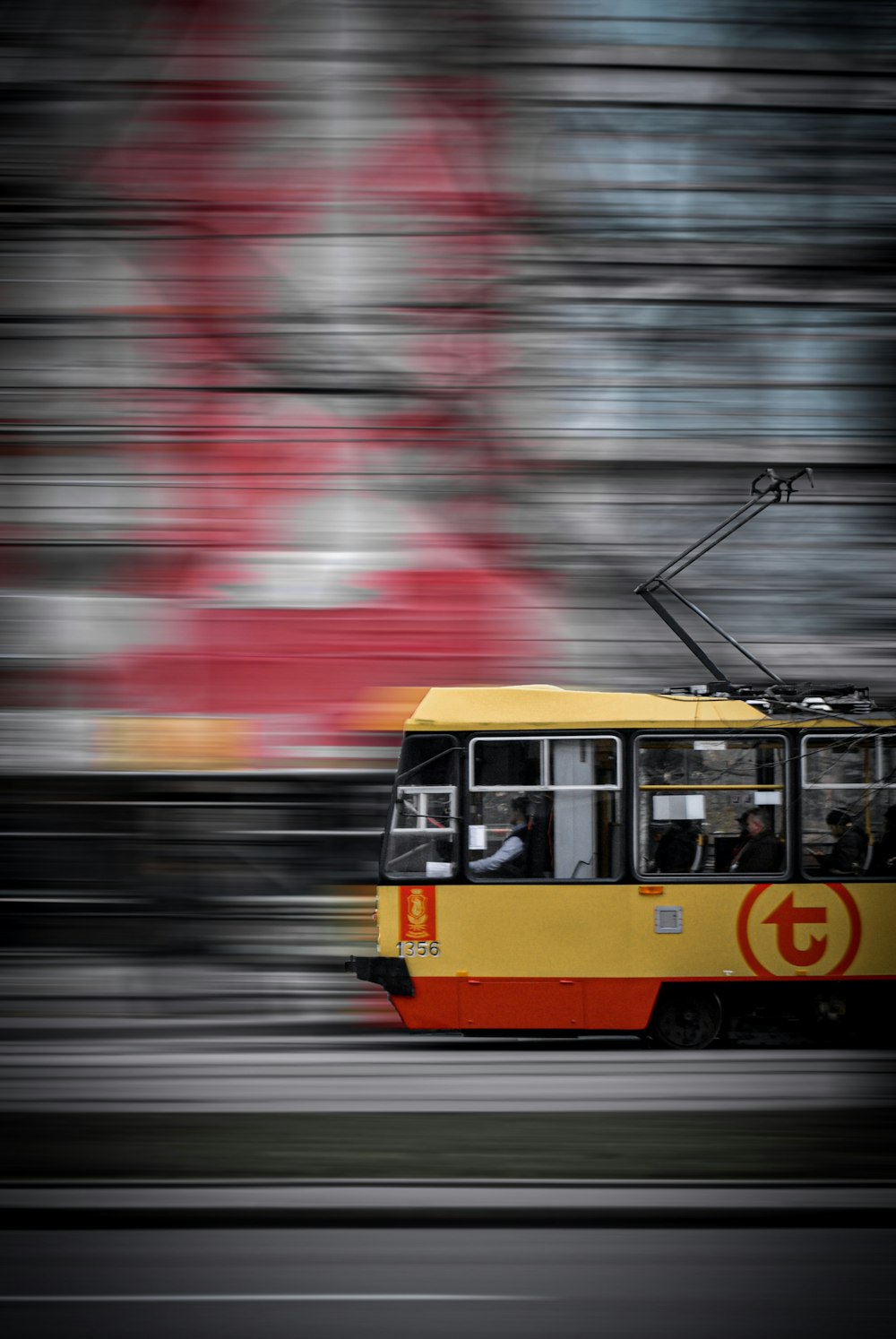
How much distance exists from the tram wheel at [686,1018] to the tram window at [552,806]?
100 centimetres

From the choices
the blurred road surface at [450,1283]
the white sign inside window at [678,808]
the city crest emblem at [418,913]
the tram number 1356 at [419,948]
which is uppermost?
the white sign inside window at [678,808]

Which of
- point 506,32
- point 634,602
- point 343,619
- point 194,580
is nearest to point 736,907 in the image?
point 634,602

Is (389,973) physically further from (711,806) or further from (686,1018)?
Result: (711,806)

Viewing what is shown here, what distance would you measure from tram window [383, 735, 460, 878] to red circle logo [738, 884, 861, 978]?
2.19 m

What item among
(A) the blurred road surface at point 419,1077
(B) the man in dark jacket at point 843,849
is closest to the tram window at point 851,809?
(B) the man in dark jacket at point 843,849

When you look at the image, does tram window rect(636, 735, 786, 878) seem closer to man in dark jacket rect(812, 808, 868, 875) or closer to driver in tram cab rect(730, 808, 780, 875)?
driver in tram cab rect(730, 808, 780, 875)

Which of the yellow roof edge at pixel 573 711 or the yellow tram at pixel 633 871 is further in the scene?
the yellow roof edge at pixel 573 711

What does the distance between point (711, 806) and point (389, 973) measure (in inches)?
103

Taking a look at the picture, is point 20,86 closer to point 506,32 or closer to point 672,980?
point 506,32

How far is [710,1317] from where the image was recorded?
4688mm

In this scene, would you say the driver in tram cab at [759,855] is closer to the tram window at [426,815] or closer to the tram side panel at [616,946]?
the tram side panel at [616,946]

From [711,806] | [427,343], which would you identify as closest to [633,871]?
[711,806]

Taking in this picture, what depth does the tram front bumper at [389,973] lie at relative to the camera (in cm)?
1081

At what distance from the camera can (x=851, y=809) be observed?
10898mm
